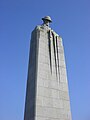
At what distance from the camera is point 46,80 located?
43.9ft

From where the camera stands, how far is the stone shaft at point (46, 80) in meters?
12.5

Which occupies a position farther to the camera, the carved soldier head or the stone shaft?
the carved soldier head

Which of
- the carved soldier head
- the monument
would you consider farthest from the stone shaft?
the carved soldier head

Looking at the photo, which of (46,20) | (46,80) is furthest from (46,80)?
(46,20)

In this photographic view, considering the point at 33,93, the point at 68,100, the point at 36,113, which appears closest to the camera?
the point at 36,113

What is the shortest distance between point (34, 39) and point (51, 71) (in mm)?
2755

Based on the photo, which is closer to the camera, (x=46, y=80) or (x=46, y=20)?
(x=46, y=80)

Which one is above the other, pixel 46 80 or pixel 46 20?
pixel 46 20

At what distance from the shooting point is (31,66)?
14180 mm

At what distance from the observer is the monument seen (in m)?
12.5

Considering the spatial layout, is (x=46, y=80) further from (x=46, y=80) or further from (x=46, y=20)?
(x=46, y=20)

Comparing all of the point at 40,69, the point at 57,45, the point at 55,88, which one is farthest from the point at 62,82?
the point at 57,45

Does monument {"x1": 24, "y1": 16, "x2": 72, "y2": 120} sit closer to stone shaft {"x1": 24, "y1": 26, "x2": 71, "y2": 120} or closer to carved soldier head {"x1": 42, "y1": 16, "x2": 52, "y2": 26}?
stone shaft {"x1": 24, "y1": 26, "x2": 71, "y2": 120}

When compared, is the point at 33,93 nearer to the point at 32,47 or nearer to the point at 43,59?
the point at 43,59
